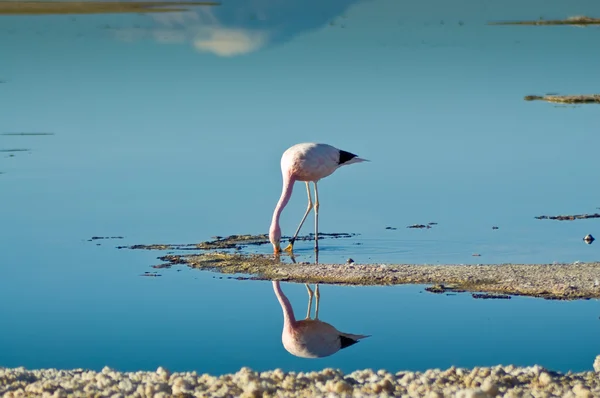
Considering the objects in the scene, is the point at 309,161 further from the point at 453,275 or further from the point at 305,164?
the point at 453,275

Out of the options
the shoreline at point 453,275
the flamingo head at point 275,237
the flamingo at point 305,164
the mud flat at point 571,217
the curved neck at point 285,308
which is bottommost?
the curved neck at point 285,308

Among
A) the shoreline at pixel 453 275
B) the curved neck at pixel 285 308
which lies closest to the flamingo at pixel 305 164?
the shoreline at pixel 453 275

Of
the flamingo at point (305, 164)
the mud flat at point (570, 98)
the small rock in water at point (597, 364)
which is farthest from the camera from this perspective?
the mud flat at point (570, 98)

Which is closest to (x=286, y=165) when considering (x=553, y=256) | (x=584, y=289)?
(x=553, y=256)

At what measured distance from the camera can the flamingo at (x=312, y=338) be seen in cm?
842

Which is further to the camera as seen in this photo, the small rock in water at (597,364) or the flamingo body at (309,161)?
the flamingo body at (309,161)

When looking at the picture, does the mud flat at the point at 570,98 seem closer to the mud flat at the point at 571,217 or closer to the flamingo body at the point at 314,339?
the mud flat at the point at 571,217

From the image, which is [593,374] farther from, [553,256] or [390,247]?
[390,247]

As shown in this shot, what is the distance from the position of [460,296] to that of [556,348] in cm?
186

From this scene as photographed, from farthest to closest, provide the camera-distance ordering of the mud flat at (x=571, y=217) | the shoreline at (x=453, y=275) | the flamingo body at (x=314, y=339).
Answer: the mud flat at (x=571, y=217) < the shoreline at (x=453, y=275) < the flamingo body at (x=314, y=339)

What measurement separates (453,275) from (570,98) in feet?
60.1

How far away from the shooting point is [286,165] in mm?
13703

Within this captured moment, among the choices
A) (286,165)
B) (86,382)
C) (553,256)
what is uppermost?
(286,165)

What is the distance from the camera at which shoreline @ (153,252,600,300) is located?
10.1 meters
